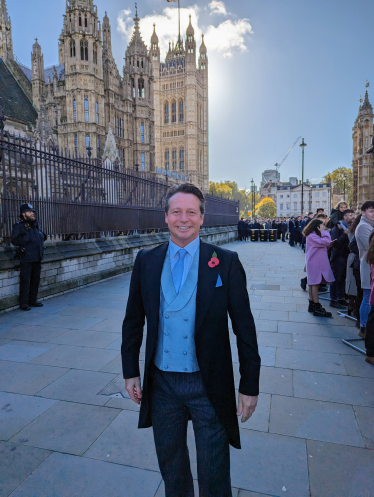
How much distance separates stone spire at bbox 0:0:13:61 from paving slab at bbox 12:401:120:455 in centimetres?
4652

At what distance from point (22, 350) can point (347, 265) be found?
5075 mm

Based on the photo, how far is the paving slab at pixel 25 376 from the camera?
3.32m

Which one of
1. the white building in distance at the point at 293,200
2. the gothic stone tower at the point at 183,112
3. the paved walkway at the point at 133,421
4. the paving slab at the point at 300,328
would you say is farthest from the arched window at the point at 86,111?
the white building in distance at the point at 293,200

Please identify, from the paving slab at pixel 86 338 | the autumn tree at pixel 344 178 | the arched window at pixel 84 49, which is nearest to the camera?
the paving slab at pixel 86 338

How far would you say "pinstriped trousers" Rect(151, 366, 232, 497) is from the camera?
5.08 feet

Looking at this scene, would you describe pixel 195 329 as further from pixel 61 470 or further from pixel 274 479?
pixel 61 470

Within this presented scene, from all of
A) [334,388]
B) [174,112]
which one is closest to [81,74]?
[334,388]

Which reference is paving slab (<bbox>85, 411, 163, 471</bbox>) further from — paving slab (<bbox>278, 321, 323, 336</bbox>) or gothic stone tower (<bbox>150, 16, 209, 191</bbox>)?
gothic stone tower (<bbox>150, 16, 209, 191</bbox>)

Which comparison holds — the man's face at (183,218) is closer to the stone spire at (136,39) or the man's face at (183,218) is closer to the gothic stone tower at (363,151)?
the gothic stone tower at (363,151)

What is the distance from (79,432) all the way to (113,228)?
815 cm

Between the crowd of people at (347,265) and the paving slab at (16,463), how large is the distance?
10.6ft

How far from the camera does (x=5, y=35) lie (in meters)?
37.4

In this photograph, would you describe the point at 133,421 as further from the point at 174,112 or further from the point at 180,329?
the point at 174,112

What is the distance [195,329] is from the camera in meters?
1.53
